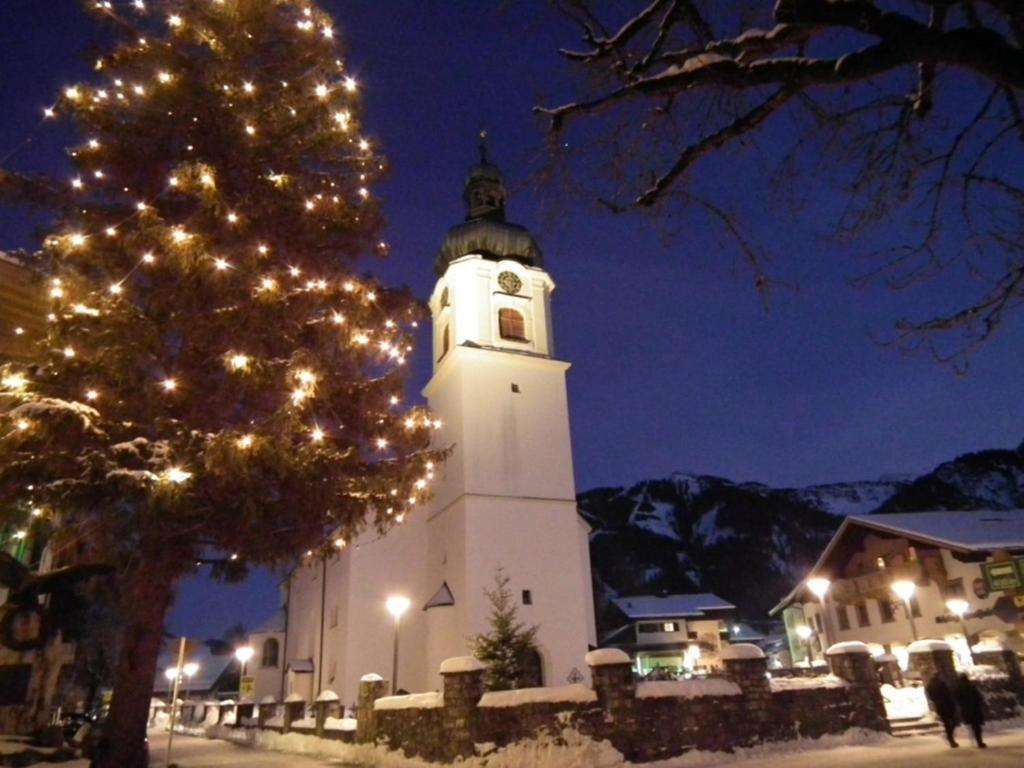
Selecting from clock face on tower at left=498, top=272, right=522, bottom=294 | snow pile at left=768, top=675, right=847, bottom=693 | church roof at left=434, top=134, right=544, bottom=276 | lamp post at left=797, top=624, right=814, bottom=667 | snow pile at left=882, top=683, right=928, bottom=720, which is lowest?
snow pile at left=882, top=683, right=928, bottom=720

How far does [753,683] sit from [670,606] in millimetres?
50175

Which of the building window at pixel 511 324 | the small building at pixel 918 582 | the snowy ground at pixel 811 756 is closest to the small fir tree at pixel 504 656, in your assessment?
the snowy ground at pixel 811 756

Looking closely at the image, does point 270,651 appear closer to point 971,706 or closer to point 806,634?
point 806,634

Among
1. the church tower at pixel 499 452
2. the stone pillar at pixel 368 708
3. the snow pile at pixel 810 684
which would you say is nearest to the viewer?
the snow pile at pixel 810 684

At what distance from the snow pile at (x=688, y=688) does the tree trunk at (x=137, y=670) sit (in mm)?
7558

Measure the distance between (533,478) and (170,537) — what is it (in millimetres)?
16516

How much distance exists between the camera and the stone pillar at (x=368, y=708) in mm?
15047

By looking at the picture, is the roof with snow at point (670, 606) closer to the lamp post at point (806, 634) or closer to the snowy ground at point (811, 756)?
the lamp post at point (806, 634)

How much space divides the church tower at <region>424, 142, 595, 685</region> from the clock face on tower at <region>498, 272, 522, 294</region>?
0.15 ft

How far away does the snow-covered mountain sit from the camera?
88.7 meters

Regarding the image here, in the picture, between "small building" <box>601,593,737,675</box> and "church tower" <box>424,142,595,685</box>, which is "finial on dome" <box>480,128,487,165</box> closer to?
"church tower" <box>424,142,595,685</box>

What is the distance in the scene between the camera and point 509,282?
29.7 m

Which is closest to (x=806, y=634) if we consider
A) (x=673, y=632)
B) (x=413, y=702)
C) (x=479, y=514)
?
(x=673, y=632)

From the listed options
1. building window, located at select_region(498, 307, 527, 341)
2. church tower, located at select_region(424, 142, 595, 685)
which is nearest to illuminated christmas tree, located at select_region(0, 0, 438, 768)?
church tower, located at select_region(424, 142, 595, 685)
